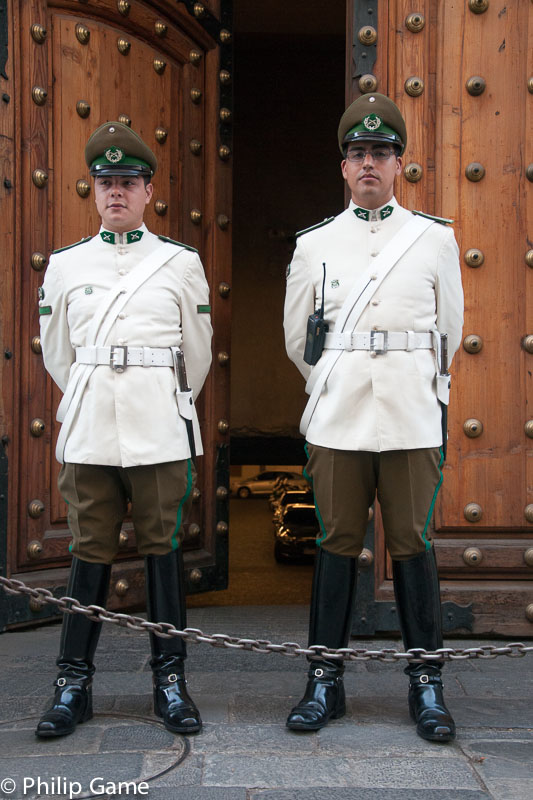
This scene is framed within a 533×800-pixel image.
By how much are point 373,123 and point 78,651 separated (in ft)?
5.93

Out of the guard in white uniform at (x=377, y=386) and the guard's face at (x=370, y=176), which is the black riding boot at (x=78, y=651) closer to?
the guard in white uniform at (x=377, y=386)

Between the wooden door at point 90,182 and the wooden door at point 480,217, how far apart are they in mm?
887

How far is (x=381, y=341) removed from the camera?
2.89 m

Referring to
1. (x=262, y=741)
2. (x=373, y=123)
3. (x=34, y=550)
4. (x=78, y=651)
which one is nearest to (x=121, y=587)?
(x=34, y=550)

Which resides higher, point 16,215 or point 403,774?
point 16,215

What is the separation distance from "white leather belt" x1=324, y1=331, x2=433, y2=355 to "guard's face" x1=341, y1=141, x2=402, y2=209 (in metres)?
0.41

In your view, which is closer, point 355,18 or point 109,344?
point 109,344

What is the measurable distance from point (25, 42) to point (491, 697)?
3066mm

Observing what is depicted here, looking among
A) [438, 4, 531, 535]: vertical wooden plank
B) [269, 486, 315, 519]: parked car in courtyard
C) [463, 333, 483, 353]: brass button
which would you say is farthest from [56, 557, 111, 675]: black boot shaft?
[269, 486, 315, 519]: parked car in courtyard

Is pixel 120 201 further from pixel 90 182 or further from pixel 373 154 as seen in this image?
pixel 90 182

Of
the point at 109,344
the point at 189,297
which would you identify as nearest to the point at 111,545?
the point at 109,344

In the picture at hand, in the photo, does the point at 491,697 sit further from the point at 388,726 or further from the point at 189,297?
the point at 189,297

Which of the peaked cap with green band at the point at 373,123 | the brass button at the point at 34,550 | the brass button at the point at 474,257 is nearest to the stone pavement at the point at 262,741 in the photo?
the brass button at the point at 34,550

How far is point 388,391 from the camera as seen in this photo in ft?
9.46
